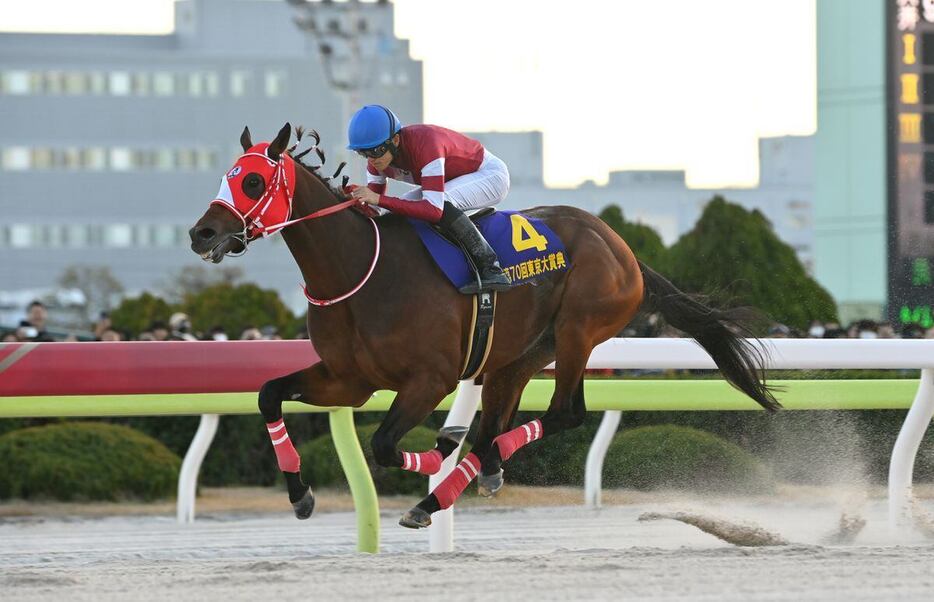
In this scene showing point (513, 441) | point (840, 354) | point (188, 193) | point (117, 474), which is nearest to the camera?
point (513, 441)

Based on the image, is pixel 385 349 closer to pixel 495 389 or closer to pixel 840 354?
pixel 495 389

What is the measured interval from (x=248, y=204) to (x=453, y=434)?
119 centimetres

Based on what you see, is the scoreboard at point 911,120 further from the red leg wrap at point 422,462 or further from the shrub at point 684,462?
the red leg wrap at point 422,462

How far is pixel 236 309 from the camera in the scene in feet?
60.7

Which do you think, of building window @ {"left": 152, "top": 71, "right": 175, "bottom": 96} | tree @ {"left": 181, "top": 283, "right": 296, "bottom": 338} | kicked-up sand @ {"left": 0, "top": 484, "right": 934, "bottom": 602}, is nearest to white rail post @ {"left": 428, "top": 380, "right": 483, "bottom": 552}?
kicked-up sand @ {"left": 0, "top": 484, "right": 934, "bottom": 602}

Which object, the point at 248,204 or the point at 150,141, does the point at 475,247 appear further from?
the point at 150,141

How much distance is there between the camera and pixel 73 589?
4305 mm

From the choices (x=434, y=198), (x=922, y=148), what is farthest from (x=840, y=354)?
(x=922, y=148)

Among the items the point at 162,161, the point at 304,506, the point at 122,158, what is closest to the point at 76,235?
the point at 122,158

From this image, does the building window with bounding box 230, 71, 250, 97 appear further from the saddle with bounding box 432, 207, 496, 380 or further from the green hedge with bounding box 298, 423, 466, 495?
the saddle with bounding box 432, 207, 496, 380

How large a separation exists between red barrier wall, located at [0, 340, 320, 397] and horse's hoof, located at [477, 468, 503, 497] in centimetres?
79

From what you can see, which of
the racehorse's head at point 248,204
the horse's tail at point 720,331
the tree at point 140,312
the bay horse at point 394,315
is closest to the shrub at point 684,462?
the horse's tail at point 720,331

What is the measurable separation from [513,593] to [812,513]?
302 cm

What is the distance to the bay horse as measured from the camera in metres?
5.02
